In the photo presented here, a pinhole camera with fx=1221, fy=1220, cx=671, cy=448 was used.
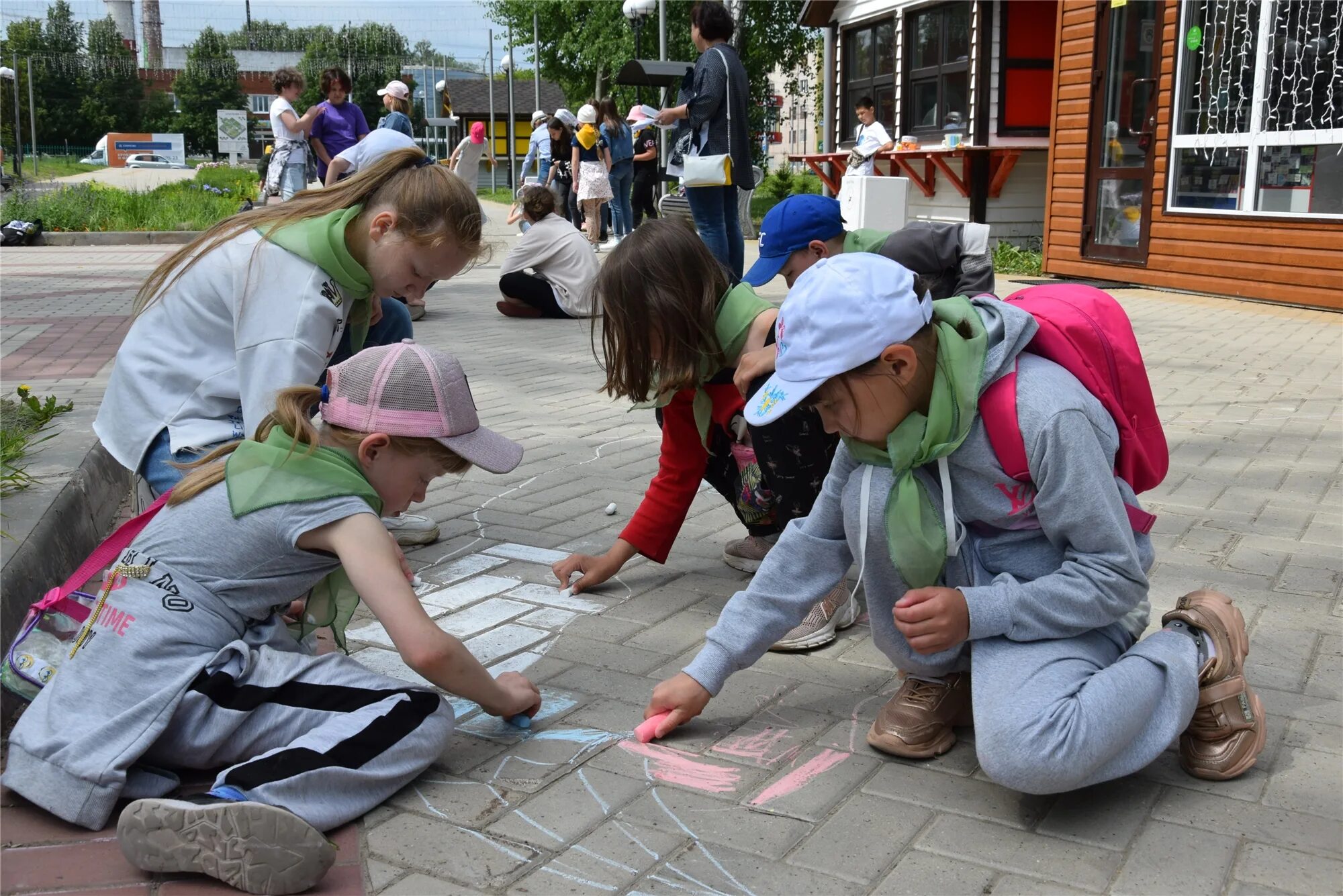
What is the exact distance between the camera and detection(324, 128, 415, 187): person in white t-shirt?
4961 mm

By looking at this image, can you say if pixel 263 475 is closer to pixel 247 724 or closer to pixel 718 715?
pixel 247 724

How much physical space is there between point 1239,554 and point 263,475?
8.93ft

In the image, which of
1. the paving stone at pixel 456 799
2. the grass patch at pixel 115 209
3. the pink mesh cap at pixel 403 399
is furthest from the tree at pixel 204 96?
the paving stone at pixel 456 799

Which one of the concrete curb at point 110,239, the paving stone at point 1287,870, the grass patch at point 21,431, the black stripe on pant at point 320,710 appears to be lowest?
the paving stone at point 1287,870

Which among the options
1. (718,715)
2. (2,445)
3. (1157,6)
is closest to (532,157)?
(1157,6)

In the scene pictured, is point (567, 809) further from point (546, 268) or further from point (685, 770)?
point (546, 268)

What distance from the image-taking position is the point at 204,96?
77.8 m

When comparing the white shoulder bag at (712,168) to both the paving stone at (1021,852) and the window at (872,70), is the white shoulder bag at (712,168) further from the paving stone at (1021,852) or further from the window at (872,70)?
the window at (872,70)

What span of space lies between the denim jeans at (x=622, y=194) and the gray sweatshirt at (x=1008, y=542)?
1332 cm

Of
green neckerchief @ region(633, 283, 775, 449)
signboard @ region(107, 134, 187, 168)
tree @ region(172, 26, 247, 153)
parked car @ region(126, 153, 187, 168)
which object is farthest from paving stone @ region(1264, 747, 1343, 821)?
Result: tree @ region(172, 26, 247, 153)

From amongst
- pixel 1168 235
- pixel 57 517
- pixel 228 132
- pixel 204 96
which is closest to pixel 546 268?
pixel 1168 235

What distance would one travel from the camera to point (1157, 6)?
9898mm

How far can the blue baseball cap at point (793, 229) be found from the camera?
3.67 m

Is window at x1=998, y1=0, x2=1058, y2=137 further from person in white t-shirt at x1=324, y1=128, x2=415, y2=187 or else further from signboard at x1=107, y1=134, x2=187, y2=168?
signboard at x1=107, y1=134, x2=187, y2=168
